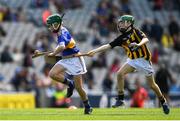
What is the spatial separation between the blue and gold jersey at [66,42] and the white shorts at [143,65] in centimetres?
149

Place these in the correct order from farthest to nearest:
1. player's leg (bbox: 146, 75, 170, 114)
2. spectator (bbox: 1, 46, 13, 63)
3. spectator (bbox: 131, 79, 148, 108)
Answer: spectator (bbox: 1, 46, 13, 63)
spectator (bbox: 131, 79, 148, 108)
player's leg (bbox: 146, 75, 170, 114)

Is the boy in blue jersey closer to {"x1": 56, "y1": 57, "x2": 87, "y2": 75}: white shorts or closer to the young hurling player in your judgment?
{"x1": 56, "y1": 57, "x2": 87, "y2": 75}: white shorts

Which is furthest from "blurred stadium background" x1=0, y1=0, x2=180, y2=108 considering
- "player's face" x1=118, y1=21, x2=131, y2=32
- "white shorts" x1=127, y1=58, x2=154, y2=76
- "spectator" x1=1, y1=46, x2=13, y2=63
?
"player's face" x1=118, y1=21, x2=131, y2=32

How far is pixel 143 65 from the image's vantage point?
20.8m

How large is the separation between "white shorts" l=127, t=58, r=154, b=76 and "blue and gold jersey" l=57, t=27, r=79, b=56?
4.90ft

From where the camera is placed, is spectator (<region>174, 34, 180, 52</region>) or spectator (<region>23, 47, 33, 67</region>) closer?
spectator (<region>23, 47, 33, 67</region>)

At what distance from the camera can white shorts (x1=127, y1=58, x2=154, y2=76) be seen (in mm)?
20719

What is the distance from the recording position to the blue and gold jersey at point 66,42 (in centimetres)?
2011

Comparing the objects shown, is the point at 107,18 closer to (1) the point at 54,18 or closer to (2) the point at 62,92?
(2) the point at 62,92

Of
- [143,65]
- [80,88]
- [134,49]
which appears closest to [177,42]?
[143,65]

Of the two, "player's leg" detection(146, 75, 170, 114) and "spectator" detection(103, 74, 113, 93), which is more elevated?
"spectator" detection(103, 74, 113, 93)

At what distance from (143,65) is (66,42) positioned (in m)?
1.99

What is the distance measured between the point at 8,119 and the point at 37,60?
52.7 ft

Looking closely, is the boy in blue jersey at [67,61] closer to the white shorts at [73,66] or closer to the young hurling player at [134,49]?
the white shorts at [73,66]
